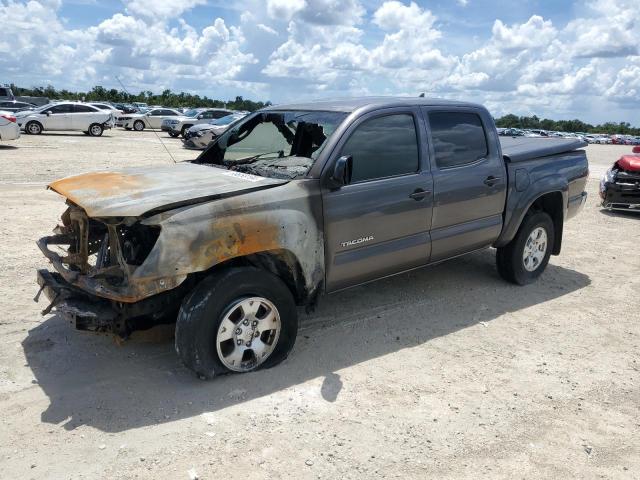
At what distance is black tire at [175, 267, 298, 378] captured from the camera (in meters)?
3.62

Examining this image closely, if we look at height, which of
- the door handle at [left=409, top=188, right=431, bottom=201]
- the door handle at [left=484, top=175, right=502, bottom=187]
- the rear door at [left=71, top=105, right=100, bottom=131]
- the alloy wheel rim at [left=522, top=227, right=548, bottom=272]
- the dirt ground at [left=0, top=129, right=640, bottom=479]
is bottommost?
the dirt ground at [left=0, top=129, right=640, bottom=479]

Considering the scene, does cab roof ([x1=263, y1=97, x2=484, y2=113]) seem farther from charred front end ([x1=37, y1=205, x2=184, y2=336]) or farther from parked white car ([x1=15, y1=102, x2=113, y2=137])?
parked white car ([x1=15, y1=102, x2=113, y2=137])

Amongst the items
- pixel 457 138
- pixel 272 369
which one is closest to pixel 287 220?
pixel 272 369

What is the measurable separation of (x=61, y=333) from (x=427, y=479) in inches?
122

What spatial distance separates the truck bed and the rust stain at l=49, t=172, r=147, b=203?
3.62 meters

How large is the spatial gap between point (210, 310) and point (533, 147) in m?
4.21

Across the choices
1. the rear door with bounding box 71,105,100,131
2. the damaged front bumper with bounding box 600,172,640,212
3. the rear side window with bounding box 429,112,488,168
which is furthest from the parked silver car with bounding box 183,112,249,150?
the rear side window with bounding box 429,112,488,168

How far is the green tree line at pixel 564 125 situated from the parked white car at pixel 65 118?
242 feet

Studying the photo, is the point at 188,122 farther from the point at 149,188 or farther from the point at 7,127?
the point at 149,188

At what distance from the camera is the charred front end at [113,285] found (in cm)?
349

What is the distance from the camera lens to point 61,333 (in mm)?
4547

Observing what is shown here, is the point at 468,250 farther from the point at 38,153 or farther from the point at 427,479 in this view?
the point at 38,153

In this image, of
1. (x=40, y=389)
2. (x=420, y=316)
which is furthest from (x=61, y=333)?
(x=420, y=316)

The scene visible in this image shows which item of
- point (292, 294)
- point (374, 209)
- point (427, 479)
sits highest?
point (374, 209)
